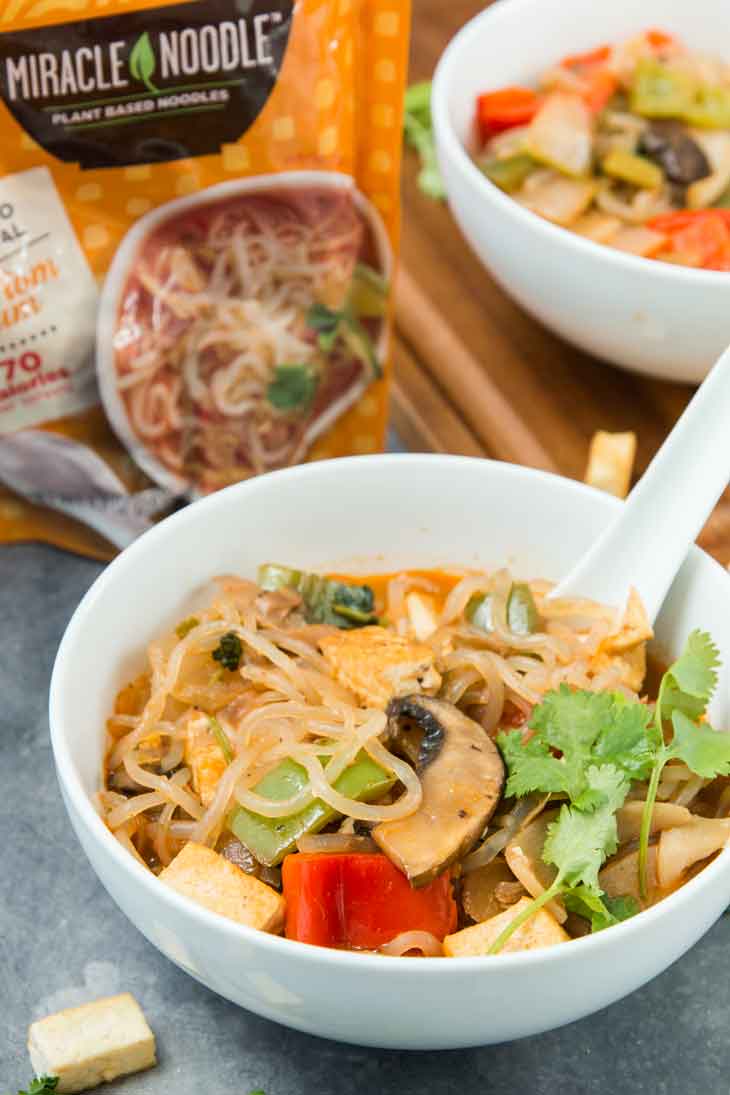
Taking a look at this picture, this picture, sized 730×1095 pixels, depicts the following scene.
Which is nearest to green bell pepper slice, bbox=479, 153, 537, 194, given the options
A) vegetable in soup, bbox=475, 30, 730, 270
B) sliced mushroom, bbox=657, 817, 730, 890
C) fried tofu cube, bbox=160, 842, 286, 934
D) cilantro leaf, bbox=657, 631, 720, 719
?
vegetable in soup, bbox=475, 30, 730, 270

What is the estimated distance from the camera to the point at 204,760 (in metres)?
1.88

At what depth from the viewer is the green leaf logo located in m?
2.18

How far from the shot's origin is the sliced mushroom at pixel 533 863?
171 cm

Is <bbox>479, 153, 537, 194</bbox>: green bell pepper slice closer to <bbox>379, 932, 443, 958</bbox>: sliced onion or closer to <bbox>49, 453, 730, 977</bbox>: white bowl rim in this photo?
<bbox>49, 453, 730, 977</bbox>: white bowl rim

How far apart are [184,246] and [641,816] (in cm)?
117

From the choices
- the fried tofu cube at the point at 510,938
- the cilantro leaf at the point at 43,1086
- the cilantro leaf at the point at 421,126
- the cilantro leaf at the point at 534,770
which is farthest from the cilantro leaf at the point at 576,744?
the cilantro leaf at the point at 421,126

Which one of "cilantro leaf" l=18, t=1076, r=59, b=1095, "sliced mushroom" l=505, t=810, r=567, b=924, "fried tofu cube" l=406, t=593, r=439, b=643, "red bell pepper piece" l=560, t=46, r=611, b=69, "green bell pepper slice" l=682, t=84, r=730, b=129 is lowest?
"cilantro leaf" l=18, t=1076, r=59, b=1095

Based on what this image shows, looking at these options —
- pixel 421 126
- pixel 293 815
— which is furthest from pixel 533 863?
pixel 421 126

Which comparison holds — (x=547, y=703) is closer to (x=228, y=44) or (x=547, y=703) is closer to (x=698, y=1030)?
(x=698, y=1030)

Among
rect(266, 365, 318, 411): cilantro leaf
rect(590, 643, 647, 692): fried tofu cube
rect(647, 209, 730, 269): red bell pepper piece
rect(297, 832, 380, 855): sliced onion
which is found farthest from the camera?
rect(647, 209, 730, 269): red bell pepper piece

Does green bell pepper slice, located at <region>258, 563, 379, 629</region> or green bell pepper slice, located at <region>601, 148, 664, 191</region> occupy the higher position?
green bell pepper slice, located at <region>601, 148, 664, 191</region>

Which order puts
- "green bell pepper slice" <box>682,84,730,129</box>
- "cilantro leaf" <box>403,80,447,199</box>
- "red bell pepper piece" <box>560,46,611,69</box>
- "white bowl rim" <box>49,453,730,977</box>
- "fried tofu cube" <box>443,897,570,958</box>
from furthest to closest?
"cilantro leaf" <box>403,80,447,199</box>
"red bell pepper piece" <box>560,46,611,69</box>
"green bell pepper slice" <box>682,84,730,129</box>
"fried tofu cube" <box>443,897,570,958</box>
"white bowl rim" <box>49,453,730,977</box>

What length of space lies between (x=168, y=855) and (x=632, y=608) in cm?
70

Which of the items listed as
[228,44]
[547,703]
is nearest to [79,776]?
[547,703]
